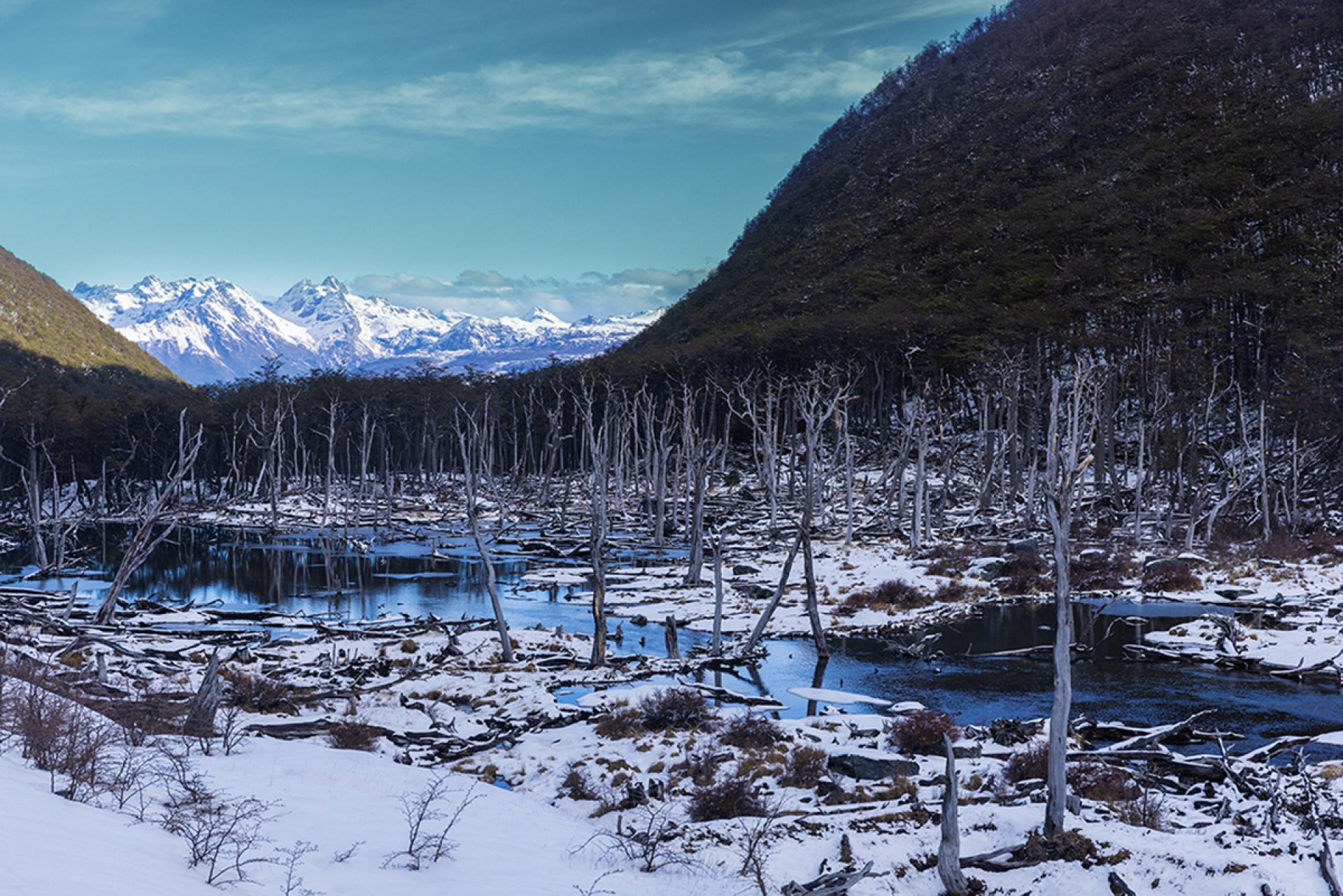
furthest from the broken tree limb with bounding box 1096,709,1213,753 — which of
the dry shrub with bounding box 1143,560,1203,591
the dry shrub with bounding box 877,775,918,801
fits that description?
the dry shrub with bounding box 1143,560,1203,591

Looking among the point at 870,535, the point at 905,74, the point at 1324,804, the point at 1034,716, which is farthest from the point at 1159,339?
the point at 905,74

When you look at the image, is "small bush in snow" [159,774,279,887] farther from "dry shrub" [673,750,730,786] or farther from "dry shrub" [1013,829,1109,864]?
"dry shrub" [1013,829,1109,864]

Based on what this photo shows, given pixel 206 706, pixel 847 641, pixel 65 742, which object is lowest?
pixel 847 641

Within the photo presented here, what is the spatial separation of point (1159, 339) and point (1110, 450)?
60.7 ft

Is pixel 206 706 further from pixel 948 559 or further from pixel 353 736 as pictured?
pixel 948 559

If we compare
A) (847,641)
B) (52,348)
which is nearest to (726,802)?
(847,641)

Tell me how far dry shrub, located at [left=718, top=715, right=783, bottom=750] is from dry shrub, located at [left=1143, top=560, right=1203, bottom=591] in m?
26.3

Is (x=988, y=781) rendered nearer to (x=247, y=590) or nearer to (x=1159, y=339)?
(x=247, y=590)

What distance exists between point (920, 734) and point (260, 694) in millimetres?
15412

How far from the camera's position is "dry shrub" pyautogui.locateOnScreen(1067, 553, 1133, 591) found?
136 ft

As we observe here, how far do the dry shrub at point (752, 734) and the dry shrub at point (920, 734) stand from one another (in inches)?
98.6

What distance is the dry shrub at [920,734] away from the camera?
19938 millimetres

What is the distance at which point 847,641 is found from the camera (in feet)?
112

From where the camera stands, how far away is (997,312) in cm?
9100
